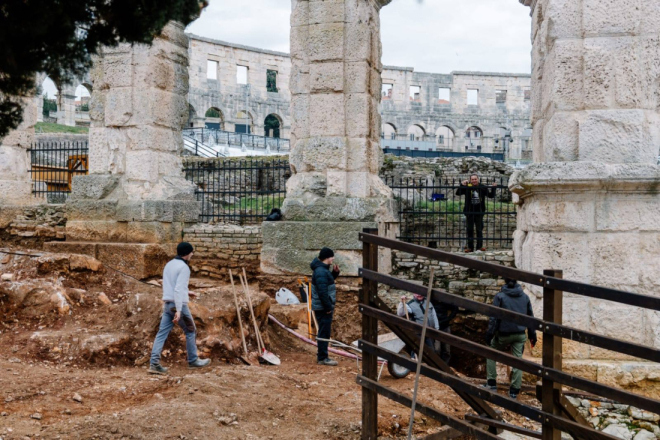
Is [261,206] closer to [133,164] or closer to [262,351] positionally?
[133,164]

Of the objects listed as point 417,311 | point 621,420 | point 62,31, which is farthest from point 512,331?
point 62,31

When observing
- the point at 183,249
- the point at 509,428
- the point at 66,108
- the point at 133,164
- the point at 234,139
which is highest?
the point at 66,108

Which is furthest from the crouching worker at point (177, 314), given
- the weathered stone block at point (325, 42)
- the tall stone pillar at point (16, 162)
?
the tall stone pillar at point (16, 162)

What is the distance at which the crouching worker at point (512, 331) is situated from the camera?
5613mm

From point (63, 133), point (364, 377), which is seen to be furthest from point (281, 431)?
point (63, 133)

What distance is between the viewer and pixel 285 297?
337 inches

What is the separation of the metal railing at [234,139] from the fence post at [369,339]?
2345 cm

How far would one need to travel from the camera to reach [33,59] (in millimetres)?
2822

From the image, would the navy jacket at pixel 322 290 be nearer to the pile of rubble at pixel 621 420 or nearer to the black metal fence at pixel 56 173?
the pile of rubble at pixel 621 420

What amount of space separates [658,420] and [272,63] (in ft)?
107

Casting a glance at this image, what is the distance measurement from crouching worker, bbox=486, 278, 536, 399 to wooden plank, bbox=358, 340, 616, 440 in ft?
7.36

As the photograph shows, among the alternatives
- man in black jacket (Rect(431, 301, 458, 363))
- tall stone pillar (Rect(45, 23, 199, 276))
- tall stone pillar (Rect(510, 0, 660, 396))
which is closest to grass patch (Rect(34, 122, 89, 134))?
tall stone pillar (Rect(45, 23, 199, 276))

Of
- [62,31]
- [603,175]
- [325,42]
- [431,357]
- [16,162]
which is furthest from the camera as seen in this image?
[16,162]

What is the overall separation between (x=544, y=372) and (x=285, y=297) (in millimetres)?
5723
